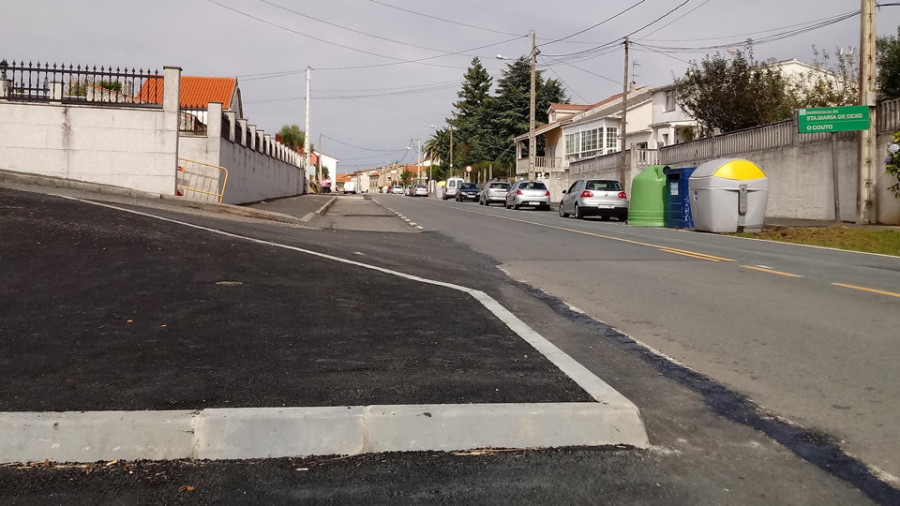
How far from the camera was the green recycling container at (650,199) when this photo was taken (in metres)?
23.5

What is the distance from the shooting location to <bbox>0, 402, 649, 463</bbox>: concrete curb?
340cm

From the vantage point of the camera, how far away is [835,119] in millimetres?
20141

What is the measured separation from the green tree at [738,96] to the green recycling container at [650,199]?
1284 centimetres

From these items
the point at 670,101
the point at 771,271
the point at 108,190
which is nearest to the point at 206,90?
the point at 670,101

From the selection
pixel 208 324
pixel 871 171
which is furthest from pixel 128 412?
pixel 871 171

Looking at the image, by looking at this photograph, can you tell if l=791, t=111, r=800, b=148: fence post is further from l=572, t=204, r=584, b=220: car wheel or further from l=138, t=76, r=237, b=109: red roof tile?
l=138, t=76, r=237, b=109: red roof tile

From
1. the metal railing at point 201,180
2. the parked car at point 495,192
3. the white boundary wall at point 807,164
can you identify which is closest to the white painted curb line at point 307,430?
the metal railing at point 201,180

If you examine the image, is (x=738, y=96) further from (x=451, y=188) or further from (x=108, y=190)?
(x=451, y=188)

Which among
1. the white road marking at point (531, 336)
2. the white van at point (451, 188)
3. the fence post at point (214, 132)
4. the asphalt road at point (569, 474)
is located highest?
the white van at point (451, 188)

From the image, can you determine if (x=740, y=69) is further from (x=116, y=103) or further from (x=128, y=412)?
(x=128, y=412)

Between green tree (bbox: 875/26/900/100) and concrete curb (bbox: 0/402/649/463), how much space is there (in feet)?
125

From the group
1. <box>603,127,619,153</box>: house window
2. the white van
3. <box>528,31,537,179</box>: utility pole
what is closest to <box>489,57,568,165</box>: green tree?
the white van

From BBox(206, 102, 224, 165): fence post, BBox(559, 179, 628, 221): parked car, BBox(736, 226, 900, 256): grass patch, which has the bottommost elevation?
BBox(736, 226, 900, 256): grass patch

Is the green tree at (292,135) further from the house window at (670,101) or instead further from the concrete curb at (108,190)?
the concrete curb at (108,190)
